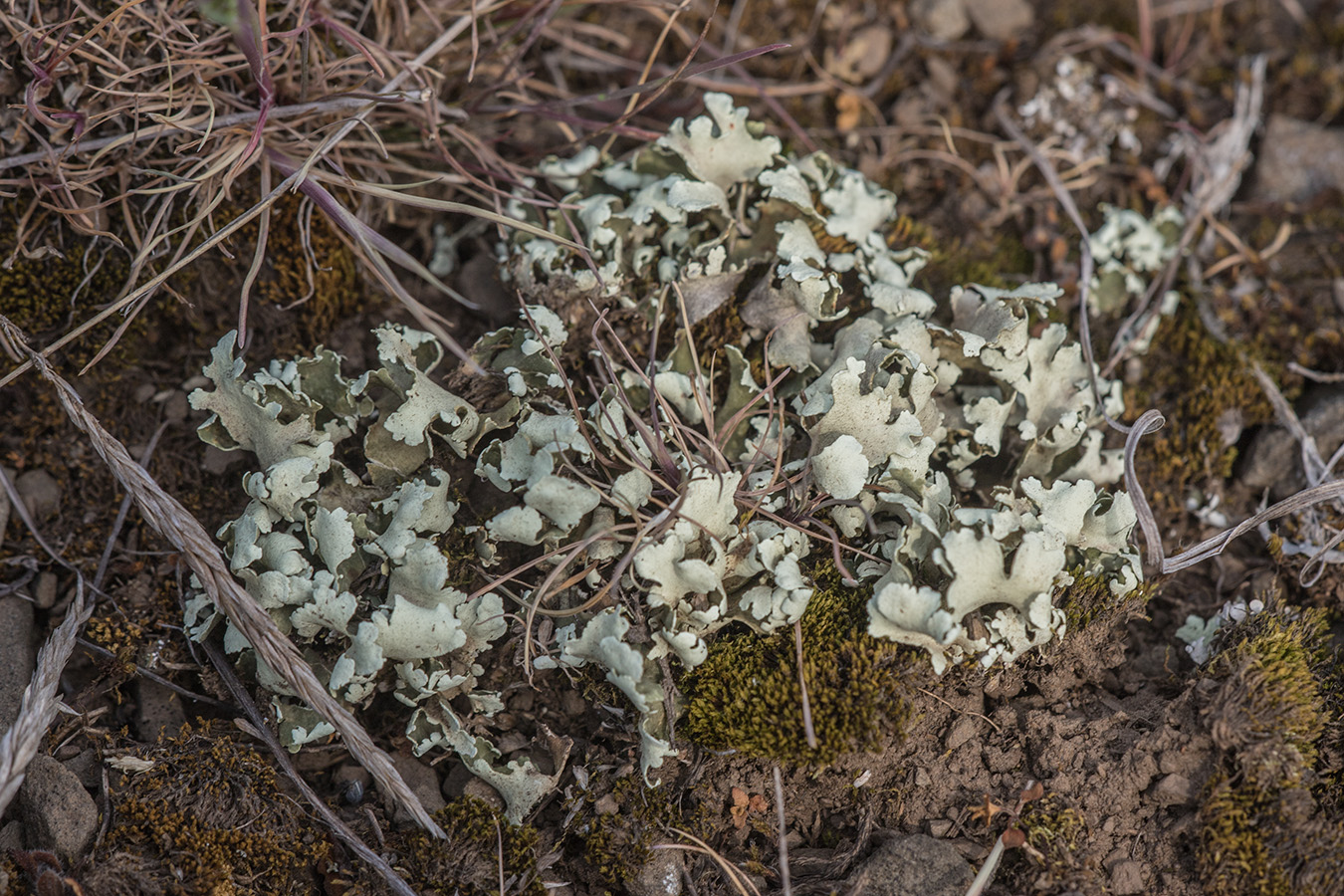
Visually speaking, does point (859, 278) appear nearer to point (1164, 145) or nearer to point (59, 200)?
point (1164, 145)

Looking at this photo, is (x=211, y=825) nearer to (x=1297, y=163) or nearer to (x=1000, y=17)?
(x=1000, y=17)

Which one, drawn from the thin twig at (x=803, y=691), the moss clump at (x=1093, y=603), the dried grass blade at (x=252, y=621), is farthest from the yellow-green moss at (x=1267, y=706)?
the dried grass blade at (x=252, y=621)

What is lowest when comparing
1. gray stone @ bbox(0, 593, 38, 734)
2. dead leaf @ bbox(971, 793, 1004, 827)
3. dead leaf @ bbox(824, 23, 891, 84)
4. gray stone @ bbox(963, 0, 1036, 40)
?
dead leaf @ bbox(971, 793, 1004, 827)

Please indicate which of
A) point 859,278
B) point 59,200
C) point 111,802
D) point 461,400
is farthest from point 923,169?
point 111,802

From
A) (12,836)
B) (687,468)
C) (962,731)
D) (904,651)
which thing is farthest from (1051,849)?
(12,836)

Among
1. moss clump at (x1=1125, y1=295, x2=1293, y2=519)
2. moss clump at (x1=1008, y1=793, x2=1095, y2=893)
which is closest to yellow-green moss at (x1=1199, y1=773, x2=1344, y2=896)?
moss clump at (x1=1008, y1=793, x2=1095, y2=893)

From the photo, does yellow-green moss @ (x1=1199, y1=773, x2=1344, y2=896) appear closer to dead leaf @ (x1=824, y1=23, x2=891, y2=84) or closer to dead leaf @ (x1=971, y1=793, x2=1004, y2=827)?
dead leaf @ (x1=971, y1=793, x2=1004, y2=827)
